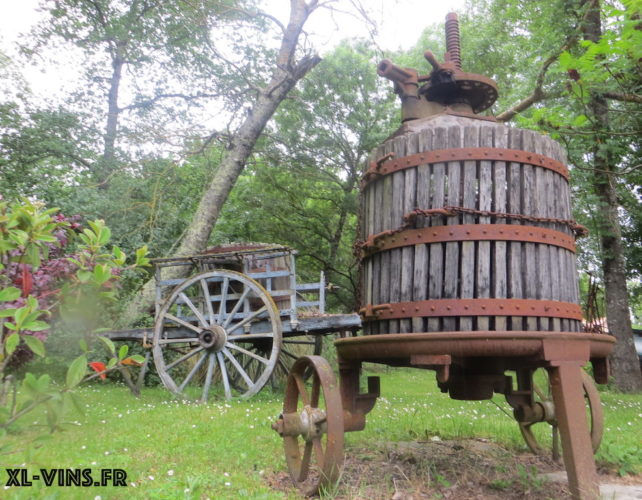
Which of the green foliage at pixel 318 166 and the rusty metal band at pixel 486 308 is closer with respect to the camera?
the rusty metal band at pixel 486 308

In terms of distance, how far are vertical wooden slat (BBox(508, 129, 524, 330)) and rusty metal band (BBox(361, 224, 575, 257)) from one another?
0.07m

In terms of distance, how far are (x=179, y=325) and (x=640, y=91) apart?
8980 mm

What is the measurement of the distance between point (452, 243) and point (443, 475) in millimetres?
1740

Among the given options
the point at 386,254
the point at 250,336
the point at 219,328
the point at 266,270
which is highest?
the point at 266,270

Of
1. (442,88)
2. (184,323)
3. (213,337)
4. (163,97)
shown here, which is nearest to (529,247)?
(442,88)

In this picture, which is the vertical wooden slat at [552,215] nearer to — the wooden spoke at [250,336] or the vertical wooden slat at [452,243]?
the vertical wooden slat at [452,243]

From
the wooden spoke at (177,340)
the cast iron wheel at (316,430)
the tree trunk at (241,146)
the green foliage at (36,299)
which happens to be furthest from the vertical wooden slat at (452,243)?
the tree trunk at (241,146)

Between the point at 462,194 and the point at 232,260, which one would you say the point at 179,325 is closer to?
the point at 232,260

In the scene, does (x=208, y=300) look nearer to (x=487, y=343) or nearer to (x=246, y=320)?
(x=246, y=320)

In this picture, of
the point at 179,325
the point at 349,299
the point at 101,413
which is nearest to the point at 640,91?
the point at 349,299

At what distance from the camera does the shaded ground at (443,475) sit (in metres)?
3.15

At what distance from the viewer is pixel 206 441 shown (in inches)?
171

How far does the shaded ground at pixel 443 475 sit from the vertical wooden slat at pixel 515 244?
3.97 ft

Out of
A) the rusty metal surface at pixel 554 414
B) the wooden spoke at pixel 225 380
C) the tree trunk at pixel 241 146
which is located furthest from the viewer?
the tree trunk at pixel 241 146
